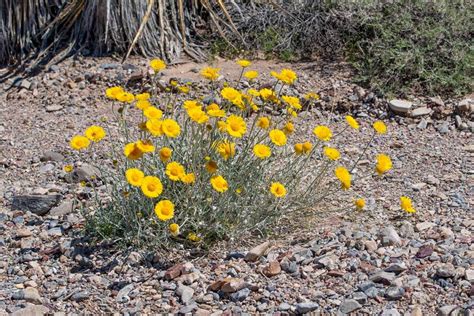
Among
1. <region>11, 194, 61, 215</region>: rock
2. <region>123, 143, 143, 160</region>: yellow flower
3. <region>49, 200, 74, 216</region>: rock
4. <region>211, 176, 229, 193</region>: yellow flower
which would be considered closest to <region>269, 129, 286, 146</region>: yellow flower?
<region>211, 176, 229, 193</region>: yellow flower

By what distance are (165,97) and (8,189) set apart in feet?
6.04

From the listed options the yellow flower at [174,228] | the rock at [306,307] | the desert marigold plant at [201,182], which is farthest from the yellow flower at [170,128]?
the rock at [306,307]

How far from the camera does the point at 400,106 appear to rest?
5852mm

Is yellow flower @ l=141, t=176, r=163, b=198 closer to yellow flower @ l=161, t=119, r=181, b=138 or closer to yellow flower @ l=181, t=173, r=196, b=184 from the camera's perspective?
yellow flower @ l=181, t=173, r=196, b=184

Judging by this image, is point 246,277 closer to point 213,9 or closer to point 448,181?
point 448,181

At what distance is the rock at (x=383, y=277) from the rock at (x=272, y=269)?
0.44 meters

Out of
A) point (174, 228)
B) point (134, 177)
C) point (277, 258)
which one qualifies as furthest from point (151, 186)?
point (277, 258)

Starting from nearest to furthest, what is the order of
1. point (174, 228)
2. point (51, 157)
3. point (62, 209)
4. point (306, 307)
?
point (306, 307) → point (174, 228) → point (62, 209) → point (51, 157)

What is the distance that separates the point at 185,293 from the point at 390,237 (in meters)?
1.15

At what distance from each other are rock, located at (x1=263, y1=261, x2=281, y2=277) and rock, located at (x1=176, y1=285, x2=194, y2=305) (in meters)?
0.38

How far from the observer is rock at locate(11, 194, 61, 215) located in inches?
165

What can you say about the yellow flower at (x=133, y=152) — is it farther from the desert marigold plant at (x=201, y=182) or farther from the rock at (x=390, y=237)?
the rock at (x=390, y=237)

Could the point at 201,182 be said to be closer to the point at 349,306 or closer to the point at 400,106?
the point at 349,306

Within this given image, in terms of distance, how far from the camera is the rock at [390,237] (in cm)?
382
